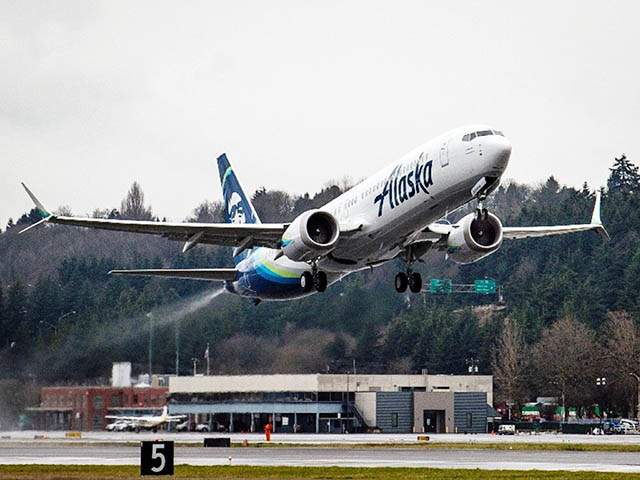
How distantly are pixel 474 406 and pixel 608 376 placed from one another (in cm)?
3104

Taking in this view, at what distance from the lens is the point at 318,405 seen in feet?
394

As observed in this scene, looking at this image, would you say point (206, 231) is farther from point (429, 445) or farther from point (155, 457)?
point (429, 445)

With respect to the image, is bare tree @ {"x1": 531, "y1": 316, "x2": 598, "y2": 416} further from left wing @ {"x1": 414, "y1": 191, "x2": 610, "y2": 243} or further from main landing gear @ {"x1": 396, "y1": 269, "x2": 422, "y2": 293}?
main landing gear @ {"x1": 396, "y1": 269, "x2": 422, "y2": 293}

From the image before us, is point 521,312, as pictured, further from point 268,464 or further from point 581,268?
point 268,464

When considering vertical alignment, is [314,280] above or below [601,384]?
above

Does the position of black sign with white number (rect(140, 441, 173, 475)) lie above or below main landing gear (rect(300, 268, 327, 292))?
below

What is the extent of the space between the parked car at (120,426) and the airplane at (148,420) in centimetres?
29

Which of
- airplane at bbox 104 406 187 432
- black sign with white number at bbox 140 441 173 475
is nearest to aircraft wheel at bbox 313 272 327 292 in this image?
black sign with white number at bbox 140 441 173 475

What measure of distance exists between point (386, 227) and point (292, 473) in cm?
1144

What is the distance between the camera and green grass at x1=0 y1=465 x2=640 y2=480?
47.1 meters

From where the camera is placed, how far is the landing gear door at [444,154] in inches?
2039

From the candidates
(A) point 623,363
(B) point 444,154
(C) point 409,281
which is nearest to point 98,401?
(C) point 409,281

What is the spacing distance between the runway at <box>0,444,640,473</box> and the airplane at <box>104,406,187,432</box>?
2934 cm

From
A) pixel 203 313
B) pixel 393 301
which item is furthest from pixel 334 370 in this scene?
pixel 203 313
